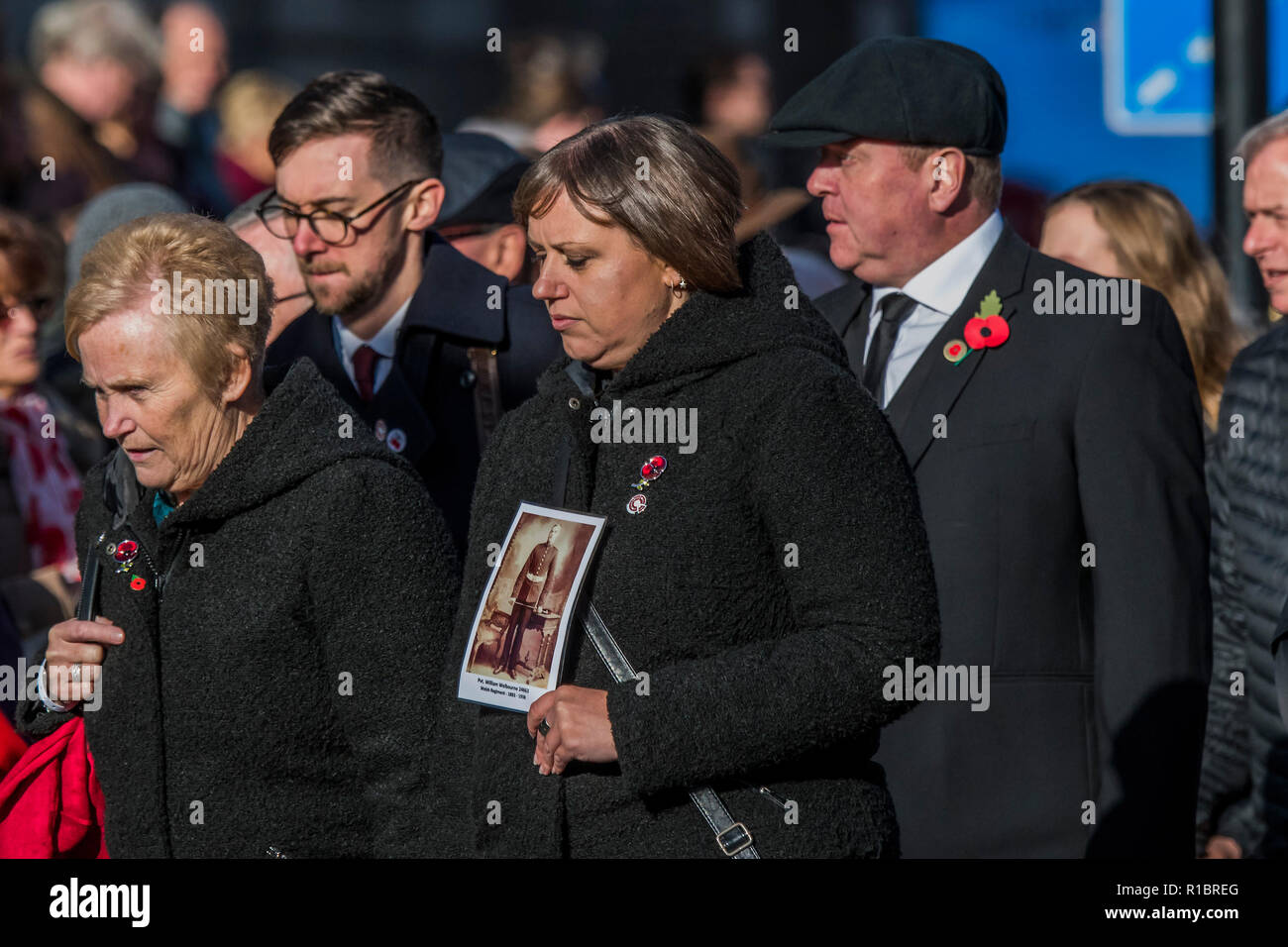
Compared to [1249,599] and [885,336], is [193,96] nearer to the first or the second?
[885,336]

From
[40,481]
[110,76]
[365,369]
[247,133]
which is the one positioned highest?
[247,133]

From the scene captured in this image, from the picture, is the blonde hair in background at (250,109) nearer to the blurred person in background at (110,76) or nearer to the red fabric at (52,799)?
the blurred person in background at (110,76)

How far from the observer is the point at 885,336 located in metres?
3.94

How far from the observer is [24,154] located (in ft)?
21.7

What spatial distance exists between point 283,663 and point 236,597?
0.45ft

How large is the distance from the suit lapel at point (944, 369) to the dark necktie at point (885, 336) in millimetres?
115

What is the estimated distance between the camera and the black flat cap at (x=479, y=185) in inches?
200

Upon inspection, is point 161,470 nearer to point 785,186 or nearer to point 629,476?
point 629,476

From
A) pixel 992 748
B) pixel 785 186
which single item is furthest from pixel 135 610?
pixel 785 186

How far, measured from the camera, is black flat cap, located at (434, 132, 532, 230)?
509cm

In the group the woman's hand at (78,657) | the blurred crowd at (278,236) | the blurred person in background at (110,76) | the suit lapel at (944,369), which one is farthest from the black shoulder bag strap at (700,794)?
the blurred person in background at (110,76)

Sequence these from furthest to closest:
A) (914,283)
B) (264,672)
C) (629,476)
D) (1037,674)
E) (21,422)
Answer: (21,422) < (914,283) < (1037,674) < (264,672) < (629,476)

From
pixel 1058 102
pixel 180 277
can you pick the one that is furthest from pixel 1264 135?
pixel 1058 102

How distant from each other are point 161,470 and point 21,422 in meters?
2.19
